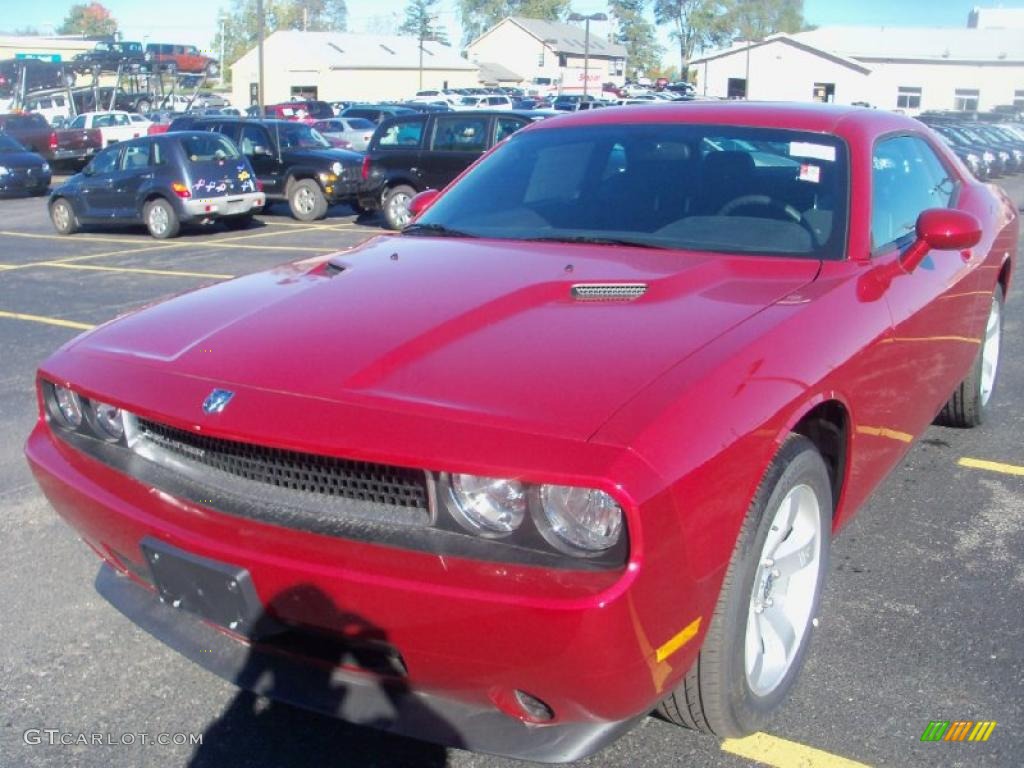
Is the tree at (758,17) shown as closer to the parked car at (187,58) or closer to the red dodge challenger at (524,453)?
the parked car at (187,58)

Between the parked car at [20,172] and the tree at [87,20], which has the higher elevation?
the tree at [87,20]

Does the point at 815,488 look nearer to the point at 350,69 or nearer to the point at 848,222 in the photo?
the point at 848,222

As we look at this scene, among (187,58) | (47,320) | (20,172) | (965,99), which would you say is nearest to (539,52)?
(965,99)

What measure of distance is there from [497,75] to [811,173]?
82979 millimetres

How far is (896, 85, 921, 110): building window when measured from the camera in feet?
196

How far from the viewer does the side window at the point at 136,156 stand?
49.1 ft

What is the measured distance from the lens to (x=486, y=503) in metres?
2.32

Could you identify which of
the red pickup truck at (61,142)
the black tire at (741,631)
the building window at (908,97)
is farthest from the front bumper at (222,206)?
the building window at (908,97)

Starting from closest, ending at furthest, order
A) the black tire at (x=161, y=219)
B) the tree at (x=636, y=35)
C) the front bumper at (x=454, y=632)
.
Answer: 1. the front bumper at (x=454, y=632)
2. the black tire at (x=161, y=219)
3. the tree at (x=636, y=35)

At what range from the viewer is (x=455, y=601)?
7.20ft

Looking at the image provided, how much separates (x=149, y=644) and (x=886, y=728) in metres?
2.21

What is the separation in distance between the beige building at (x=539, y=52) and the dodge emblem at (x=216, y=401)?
83.6 metres

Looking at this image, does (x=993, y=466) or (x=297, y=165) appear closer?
(x=993, y=466)

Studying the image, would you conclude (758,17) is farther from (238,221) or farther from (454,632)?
(454,632)
